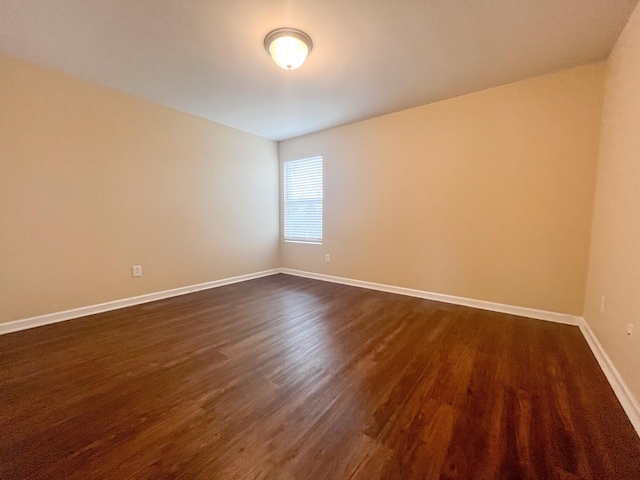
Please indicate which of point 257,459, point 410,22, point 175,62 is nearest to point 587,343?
point 257,459

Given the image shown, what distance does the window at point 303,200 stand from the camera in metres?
4.41

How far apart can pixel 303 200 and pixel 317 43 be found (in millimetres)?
2698

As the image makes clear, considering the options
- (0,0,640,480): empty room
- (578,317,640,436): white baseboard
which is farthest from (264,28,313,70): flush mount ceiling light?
(578,317,640,436): white baseboard

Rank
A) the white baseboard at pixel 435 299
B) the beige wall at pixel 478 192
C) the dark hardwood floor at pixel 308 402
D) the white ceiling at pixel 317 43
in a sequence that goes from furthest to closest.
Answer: the beige wall at pixel 478 192 → the white ceiling at pixel 317 43 → the white baseboard at pixel 435 299 → the dark hardwood floor at pixel 308 402

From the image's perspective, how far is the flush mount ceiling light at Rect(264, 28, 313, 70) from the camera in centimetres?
196

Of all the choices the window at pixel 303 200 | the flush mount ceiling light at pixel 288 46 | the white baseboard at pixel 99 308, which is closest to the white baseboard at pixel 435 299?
the white baseboard at pixel 99 308

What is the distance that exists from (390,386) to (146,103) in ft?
13.0

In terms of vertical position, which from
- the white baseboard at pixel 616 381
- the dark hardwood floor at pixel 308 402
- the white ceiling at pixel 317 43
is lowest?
the dark hardwood floor at pixel 308 402

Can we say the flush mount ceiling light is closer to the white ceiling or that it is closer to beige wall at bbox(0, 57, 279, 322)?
the white ceiling

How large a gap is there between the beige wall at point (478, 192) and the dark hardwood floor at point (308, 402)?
653mm

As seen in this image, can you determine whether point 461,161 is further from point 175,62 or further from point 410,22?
point 175,62

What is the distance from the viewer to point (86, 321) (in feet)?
8.55

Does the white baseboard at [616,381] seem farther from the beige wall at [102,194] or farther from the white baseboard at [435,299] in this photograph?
the beige wall at [102,194]

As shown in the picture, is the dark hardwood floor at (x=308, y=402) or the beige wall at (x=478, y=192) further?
the beige wall at (x=478, y=192)
